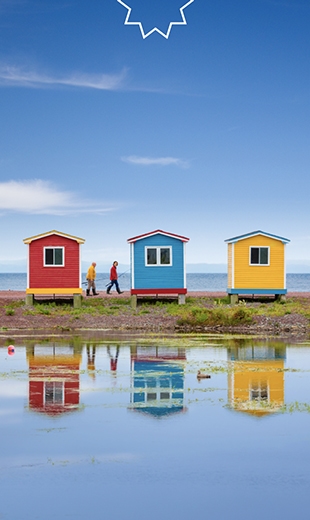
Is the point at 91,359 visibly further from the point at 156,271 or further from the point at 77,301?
the point at 156,271

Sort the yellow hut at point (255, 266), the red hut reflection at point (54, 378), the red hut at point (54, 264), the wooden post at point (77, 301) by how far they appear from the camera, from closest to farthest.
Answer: the red hut reflection at point (54, 378)
the wooden post at point (77, 301)
the red hut at point (54, 264)
the yellow hut at point (255, 266)

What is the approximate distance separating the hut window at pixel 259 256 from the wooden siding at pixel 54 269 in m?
10.2

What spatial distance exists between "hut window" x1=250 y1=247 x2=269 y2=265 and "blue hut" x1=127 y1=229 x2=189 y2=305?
13.9 ft

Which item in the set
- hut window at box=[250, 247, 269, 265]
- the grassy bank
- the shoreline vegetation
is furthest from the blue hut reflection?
hut window at box=[250, 247, 269, 265]

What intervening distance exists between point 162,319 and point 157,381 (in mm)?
15911

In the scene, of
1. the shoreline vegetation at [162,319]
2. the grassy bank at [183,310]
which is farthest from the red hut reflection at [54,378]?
the grassy bank at [183,310]

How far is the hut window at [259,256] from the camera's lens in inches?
1644

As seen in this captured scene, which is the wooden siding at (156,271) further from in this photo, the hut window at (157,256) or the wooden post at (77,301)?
the wooden post at (77,301)

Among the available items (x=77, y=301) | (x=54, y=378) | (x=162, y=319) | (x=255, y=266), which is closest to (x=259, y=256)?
(x=255, y=266)

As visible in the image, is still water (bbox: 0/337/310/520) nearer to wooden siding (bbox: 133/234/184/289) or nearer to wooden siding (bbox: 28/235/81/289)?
wooden siding (bbox: 28/235/81/289)

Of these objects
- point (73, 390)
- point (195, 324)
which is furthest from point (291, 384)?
point (195, 324)

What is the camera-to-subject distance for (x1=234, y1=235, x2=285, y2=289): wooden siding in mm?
41688

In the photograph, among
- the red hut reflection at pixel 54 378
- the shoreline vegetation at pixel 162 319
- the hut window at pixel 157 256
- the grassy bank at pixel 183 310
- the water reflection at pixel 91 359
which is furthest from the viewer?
the hut window at pixel 157 256

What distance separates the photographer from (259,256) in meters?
41.8
